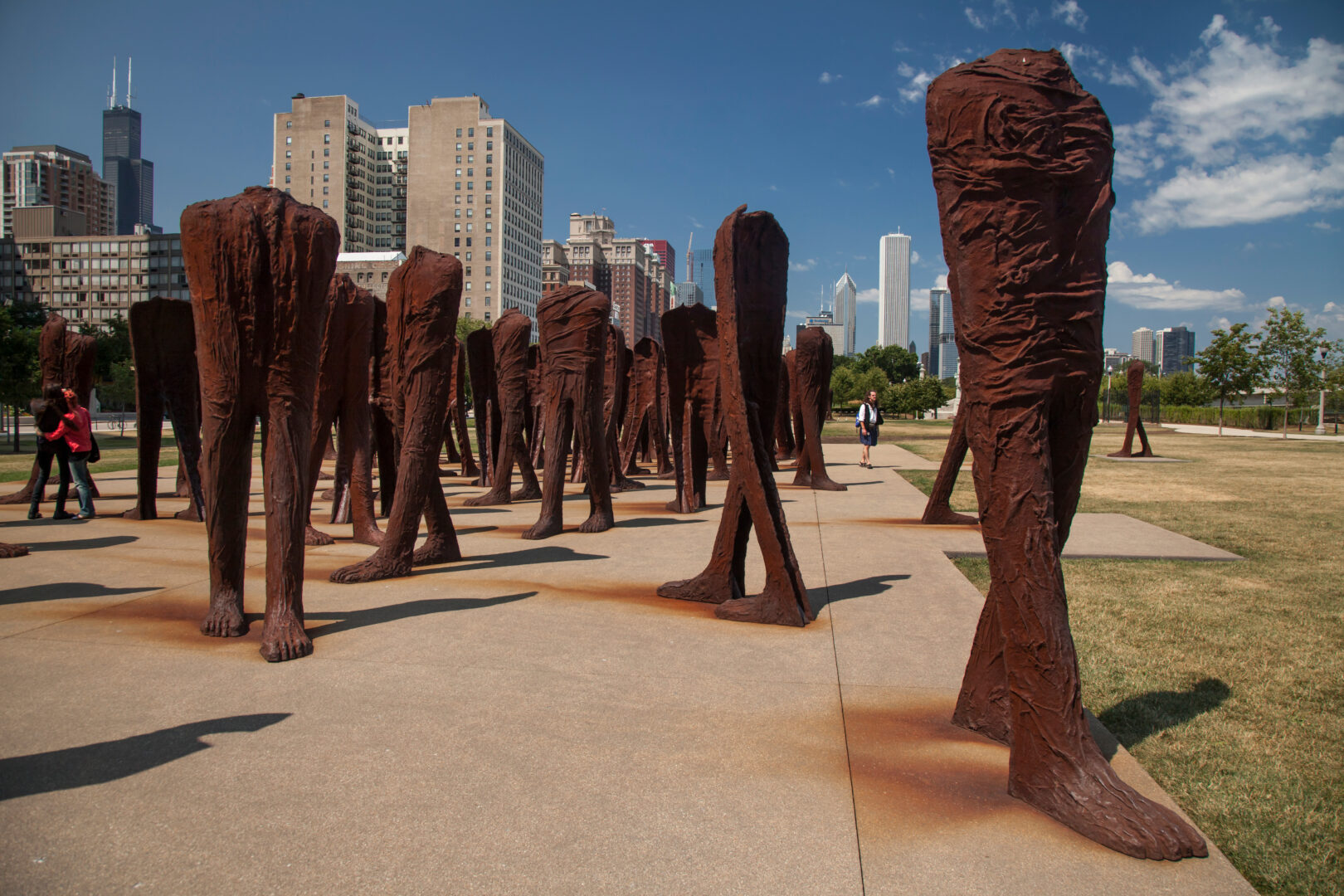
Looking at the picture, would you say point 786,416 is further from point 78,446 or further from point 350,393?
point 78,446

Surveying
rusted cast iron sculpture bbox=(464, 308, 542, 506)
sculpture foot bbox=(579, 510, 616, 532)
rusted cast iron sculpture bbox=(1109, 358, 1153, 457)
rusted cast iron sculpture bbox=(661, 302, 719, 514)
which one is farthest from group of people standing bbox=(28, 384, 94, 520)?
rusted cast iron sculpture bbox=(1109, 358, 1153, 457)

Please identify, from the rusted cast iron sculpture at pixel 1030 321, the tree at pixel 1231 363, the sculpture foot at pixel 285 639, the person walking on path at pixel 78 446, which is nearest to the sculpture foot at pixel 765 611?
the rusted cast iron sculpture at pixel 1030 321

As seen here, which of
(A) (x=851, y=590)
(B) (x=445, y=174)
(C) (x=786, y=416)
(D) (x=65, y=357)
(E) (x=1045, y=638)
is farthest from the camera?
(B) (x=445, y=174)

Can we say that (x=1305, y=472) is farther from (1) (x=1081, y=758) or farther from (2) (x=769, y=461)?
(1) (x=1081, y=758)

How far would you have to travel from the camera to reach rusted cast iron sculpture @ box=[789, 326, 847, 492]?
12594mm

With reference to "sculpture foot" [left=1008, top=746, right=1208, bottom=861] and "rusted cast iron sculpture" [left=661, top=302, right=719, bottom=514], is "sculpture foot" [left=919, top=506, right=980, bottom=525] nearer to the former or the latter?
"rusted cast iron sculpture" [left=661, top=302, right=719, bottom=514]

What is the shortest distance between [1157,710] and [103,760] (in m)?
4.42

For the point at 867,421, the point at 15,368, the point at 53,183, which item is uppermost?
the point at 53,183

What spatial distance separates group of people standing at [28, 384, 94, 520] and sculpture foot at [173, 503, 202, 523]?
0.98 meters

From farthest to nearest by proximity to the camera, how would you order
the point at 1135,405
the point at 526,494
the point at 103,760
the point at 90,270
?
the point at 90,270
the point at 1135,405
the point at 526,494
the point at 103,760

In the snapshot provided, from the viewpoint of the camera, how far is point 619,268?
15800 centimetres

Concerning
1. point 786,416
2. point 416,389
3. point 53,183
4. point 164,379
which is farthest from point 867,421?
point 53,183

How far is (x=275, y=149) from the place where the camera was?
110938 mm

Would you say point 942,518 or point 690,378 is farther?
point 690,378
